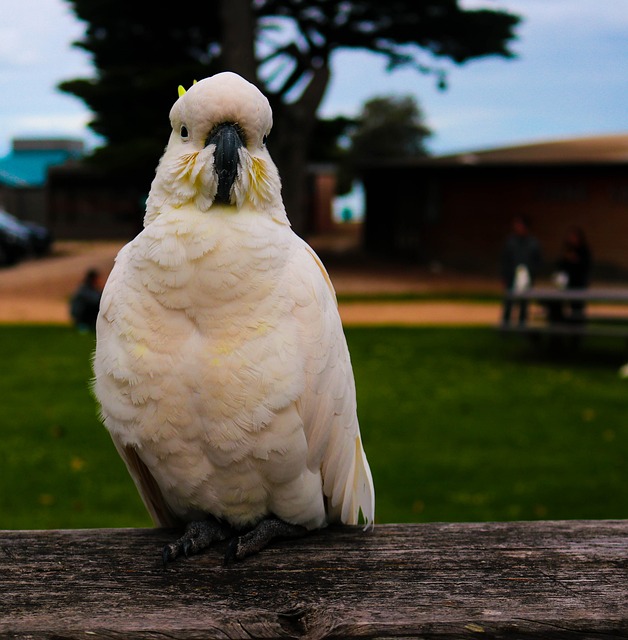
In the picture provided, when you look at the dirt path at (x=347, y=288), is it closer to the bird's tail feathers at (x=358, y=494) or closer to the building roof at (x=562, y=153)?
the building roof at (x=562, y=153)

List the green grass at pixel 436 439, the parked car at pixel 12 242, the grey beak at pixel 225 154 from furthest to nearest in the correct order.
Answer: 1. the parked car at pixel 12 242
2. the green grass at pixel 436 439
3. the grey beak at pixel 225 154

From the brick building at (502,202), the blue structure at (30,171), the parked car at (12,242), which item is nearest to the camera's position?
the brick building at (502,202)

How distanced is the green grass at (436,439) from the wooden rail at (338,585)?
8.85 feet

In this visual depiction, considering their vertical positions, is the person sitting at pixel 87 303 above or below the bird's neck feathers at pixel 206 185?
below

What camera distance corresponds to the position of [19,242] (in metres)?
23.6

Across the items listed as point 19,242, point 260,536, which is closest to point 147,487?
point 260,536

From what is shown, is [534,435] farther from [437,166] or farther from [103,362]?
[437,166]

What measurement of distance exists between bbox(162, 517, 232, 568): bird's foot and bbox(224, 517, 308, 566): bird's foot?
69 mm

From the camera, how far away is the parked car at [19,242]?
75.6 ft

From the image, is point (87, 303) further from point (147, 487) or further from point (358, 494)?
point (358, 494)

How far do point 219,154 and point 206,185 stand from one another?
0.08 metres

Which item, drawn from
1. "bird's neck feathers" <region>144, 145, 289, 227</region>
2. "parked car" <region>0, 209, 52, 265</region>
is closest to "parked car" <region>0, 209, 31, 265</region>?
"parked car" <region>0, 209, 52, 265</region>

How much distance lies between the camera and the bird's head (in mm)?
1856

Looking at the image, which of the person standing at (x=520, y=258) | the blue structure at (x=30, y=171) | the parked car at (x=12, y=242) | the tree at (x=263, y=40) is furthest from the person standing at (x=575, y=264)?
the blue structure at (x=30, y=171)
